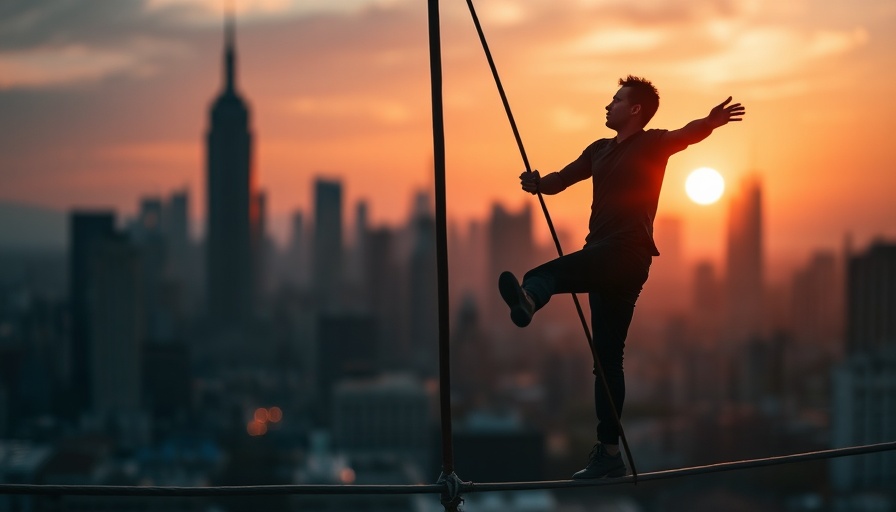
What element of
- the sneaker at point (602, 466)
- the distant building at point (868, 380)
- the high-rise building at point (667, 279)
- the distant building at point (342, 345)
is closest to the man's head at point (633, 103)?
the sneaker at point (602, 466)

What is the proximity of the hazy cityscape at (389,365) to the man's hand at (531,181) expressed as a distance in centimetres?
4364

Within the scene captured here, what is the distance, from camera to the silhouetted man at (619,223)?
4953 millimetres

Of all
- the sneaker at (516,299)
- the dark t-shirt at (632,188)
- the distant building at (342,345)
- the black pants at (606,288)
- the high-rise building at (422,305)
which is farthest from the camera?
the high-rise building at (422,305)

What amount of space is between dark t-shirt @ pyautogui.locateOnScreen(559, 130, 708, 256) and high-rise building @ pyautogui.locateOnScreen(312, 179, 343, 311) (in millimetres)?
127498

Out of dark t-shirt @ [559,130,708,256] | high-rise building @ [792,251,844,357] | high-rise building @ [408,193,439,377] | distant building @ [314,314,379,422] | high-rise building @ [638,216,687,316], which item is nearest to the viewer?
dark t-shirt @ [559,130,708,256]

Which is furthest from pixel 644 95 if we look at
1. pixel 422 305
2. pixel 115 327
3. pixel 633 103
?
pixel 422 305

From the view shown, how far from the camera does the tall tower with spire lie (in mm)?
129750

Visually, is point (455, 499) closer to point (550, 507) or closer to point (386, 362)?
point (550, 507)

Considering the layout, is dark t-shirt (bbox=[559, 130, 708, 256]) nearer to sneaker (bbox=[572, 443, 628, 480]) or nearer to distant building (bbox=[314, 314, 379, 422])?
sneaker (bbox=[572, 443, 628, 480])

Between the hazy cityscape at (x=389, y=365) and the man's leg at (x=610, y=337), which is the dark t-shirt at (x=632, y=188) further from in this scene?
the hazy cityscape at (x=389, y=365)

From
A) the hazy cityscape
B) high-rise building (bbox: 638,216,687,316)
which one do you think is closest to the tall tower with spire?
the hazy cityscape

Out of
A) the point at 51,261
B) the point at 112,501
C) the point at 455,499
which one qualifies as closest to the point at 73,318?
the point at 51,261

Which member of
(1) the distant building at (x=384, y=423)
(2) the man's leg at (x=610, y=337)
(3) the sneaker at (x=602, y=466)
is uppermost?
(2) the man's leg at (x=610, y=337)

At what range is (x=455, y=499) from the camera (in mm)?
5059
